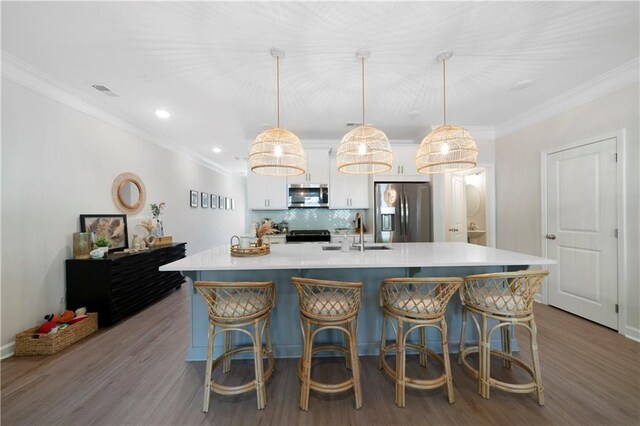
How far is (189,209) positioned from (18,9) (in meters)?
4.07

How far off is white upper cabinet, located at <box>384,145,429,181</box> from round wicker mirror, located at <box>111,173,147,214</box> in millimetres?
3790

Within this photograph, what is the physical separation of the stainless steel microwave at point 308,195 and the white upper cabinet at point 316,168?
0.09m

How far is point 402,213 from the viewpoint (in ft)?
13.6

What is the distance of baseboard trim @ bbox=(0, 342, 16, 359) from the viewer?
7.16ft

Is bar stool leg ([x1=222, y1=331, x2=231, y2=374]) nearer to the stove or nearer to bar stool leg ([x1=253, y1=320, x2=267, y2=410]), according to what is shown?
bar stool leg ([x1=253, y1=320, x2=267, y2=410])

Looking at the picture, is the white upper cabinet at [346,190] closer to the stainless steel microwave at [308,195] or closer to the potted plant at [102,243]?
the stainless steel microwave at [308,195]

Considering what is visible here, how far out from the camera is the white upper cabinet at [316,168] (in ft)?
14.9

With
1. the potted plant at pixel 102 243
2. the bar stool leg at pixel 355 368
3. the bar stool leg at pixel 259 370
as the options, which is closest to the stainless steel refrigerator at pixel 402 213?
the bar stool leg at pixel 355 368

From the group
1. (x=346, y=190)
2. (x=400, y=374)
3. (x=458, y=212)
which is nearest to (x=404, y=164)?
(x=346, y=190)

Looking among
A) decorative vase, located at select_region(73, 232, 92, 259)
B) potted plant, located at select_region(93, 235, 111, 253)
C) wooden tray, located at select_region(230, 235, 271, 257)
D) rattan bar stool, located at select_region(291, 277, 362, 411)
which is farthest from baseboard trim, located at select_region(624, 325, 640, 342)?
decorative vase, located at select_region(73, 232, 92, 259)

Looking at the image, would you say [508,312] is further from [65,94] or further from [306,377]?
[65,94]

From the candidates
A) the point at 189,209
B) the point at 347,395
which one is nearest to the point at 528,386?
the point at 347,395

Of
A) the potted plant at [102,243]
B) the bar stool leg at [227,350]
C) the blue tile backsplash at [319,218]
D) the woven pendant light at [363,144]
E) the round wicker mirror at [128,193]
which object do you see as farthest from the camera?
the blue tile backsplash at [319,218]

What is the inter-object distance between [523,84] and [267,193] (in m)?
3.78
